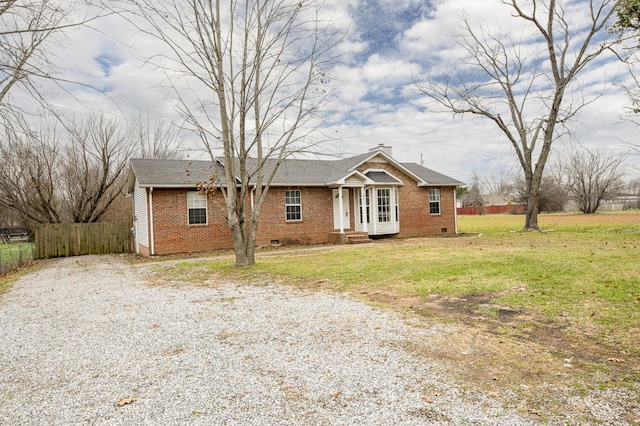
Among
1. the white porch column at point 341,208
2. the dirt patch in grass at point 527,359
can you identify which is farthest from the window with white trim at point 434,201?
the dirt patch in grass at point 527,359

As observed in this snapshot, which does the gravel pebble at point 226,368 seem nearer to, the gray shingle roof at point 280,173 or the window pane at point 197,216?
the gray shingle roof at point 280,173

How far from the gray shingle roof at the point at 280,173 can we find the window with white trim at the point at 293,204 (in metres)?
0.59

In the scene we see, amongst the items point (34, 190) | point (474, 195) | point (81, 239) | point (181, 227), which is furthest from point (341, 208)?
point (474, 195)

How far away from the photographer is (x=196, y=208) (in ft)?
57.9

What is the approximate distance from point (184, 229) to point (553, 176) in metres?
51.5

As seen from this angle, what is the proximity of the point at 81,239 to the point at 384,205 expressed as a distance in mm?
15218

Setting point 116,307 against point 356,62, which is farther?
point 356,62

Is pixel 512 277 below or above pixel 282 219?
below

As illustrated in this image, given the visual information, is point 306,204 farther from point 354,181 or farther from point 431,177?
point 431,177

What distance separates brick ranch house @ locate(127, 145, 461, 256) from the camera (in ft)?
56.0

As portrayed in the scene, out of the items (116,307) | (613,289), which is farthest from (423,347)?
(116,307)

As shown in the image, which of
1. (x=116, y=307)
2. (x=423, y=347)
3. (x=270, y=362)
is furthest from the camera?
(x=116, y=307)

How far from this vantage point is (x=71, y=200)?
990 inches

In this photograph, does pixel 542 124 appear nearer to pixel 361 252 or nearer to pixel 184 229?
pixel 361 252
